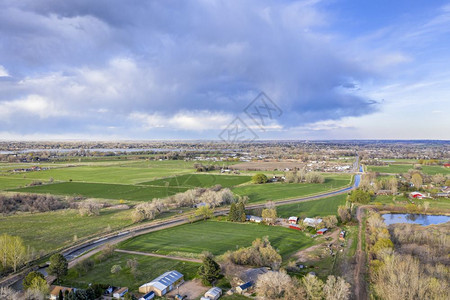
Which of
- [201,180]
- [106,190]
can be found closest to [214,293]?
[106,190]

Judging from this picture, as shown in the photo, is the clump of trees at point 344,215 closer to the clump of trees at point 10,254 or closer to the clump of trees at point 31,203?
the clump of trees at point 10,254

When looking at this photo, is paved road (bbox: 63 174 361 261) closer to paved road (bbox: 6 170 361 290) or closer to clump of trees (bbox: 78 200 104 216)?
paved road (bbox: 6 170 361 290)

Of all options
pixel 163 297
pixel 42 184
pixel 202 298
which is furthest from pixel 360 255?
pixel 42 184

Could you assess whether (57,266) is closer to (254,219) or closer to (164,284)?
(164,284)

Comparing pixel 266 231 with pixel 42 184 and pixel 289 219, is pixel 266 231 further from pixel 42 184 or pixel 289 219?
pixel 42 184

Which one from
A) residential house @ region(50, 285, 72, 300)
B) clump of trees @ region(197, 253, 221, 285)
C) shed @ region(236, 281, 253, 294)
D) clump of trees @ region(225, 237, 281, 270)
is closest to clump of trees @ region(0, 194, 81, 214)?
residential house @ region(50, 285, 72, 300)

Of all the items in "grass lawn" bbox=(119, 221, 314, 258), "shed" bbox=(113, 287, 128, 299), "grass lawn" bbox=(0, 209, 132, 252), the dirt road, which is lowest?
the dirt road
